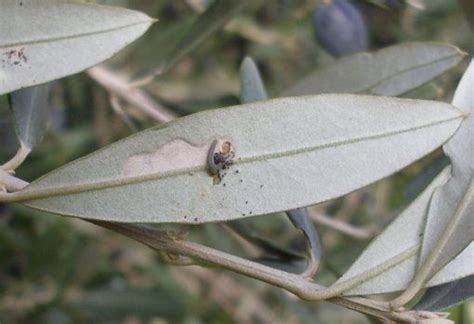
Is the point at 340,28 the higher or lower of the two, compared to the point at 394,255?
higher

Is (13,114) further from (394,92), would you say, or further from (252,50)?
(252,50)

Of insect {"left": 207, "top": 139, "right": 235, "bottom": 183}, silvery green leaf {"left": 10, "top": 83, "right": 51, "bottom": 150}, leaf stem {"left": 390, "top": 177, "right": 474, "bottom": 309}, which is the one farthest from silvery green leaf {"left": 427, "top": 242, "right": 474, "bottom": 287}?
silvery green leaf {"left": 10, "top": 83, "right": 51, "bottom": 150}

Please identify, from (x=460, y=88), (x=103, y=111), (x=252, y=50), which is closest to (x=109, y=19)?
(x=460, y=88)

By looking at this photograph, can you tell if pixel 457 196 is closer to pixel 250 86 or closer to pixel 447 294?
pixel 447 294

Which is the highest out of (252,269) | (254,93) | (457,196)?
(254,93)

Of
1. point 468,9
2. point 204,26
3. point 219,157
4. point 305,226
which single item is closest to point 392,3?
point 468,9

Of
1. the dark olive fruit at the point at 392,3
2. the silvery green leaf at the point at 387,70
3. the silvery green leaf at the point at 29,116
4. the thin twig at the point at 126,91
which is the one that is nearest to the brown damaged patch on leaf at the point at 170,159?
the silvery green leaf at the point at 29,116
